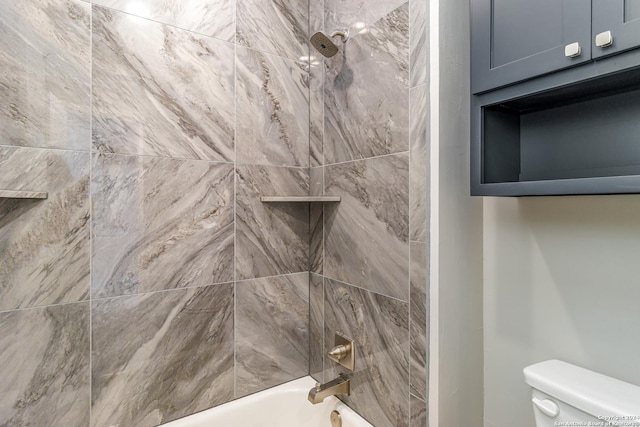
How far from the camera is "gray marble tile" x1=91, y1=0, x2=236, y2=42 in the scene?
1.25m

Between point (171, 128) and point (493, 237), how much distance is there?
52.2 inches

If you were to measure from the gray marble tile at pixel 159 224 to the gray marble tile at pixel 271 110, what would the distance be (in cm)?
20

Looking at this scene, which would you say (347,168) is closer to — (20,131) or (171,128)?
(171,128)

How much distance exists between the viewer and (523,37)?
84 centimetres

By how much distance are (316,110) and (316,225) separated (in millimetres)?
590

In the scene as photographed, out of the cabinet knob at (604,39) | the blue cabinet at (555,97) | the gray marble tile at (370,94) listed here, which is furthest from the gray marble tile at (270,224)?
the cabinet knob at (604,39)

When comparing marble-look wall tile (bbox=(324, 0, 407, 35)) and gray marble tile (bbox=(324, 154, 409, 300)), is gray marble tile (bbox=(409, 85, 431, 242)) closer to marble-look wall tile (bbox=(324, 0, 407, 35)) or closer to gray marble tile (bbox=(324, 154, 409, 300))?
gray marble tile (bbox=(324, 154, 409, 300))

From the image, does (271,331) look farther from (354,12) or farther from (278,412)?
(354,12)

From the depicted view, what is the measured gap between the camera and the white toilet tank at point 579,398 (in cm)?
73

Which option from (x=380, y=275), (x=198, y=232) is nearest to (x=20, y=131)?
(x=198, y=232)

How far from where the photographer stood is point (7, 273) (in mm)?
1066

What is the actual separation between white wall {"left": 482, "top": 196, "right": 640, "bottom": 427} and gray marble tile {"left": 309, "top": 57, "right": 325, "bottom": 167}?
2.71 feet

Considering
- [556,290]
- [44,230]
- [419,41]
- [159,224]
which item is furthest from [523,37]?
[44,230]

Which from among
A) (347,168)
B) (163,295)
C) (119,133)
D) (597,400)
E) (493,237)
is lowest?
(597,400)
